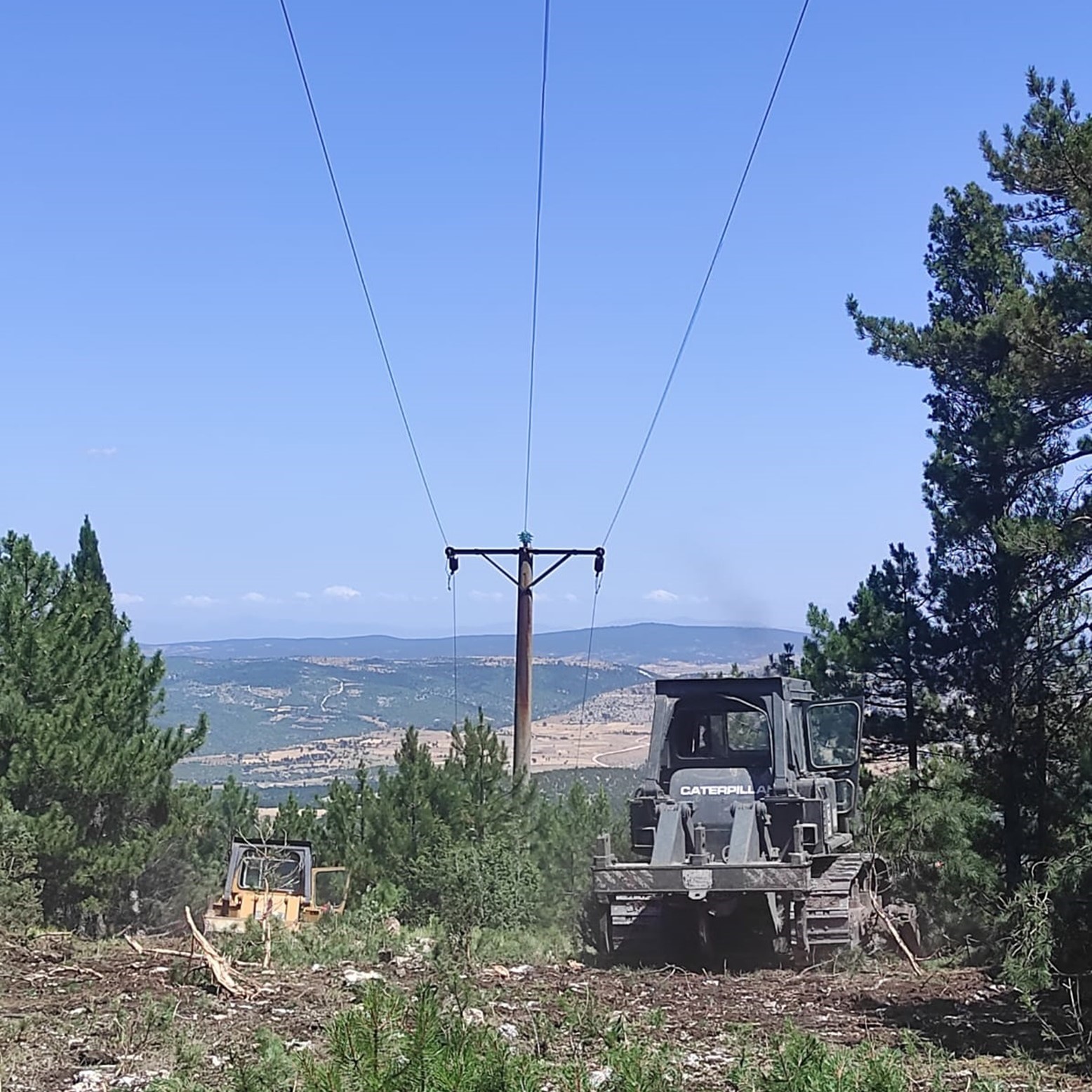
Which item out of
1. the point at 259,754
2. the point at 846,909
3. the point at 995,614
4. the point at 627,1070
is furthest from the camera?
the point at 259,754

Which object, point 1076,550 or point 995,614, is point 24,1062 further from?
point 995,614

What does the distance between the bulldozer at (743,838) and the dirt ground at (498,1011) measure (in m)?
0.72

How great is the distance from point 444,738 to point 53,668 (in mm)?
7305

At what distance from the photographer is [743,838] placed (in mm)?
13609

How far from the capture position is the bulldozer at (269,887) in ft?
60.7

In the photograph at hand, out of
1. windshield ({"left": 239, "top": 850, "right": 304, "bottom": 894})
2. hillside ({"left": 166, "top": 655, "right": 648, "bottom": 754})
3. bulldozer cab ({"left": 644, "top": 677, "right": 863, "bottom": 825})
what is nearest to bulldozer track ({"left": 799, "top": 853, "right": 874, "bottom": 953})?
bulldozer cab ({"left": 644, "top": 677, "right": 863, "bottom": 825})

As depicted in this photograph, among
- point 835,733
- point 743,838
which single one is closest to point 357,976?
point 743,838

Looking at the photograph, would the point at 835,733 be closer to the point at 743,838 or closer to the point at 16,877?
the point at 743,838

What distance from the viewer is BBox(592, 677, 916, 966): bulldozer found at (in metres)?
13.1

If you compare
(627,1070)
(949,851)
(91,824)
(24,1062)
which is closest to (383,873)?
(91,824)

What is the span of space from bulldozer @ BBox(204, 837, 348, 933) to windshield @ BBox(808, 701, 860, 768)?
6.02 m

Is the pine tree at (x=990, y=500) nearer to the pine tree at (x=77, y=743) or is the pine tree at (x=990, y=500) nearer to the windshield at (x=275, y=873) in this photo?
the windshield at (x=275, y=873)

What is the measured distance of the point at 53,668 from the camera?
27.5 m

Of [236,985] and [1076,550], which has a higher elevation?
[1076,550]
